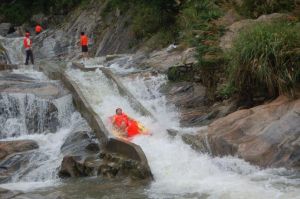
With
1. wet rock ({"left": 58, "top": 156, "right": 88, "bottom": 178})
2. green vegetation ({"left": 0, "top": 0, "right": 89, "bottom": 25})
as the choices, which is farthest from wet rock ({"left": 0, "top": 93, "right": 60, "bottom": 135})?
green vegetation ({"left": 0, "top": 0, "right": 89, "bottom": 25})

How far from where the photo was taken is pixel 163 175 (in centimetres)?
1051

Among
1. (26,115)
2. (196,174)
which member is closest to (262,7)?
(26,115)

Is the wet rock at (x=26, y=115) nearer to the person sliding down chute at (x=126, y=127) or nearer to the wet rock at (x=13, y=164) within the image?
the person sliding down chute at (x=126, y=127)

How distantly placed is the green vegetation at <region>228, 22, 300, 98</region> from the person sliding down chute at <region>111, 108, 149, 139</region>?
264 centimetres

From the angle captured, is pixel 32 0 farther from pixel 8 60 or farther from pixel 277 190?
pixel 277 190

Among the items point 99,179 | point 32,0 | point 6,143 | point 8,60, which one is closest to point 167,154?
point 99,179

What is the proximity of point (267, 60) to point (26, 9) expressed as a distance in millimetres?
28668

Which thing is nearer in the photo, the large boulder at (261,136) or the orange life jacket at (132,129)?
the large boulder at (261,136)

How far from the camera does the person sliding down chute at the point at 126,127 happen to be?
13164 millimetres

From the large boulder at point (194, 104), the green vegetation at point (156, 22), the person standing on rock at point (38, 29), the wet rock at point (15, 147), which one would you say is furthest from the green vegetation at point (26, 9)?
the wet rock at point (15, 147)

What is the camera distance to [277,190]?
8.74m

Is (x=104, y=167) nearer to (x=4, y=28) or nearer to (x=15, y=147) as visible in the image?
(x=15, y=147)

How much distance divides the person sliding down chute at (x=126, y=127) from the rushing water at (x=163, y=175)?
0.33 metres

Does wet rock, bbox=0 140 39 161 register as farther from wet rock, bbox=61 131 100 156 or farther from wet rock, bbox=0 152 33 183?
wet rock, bbox=61 131 100 156
